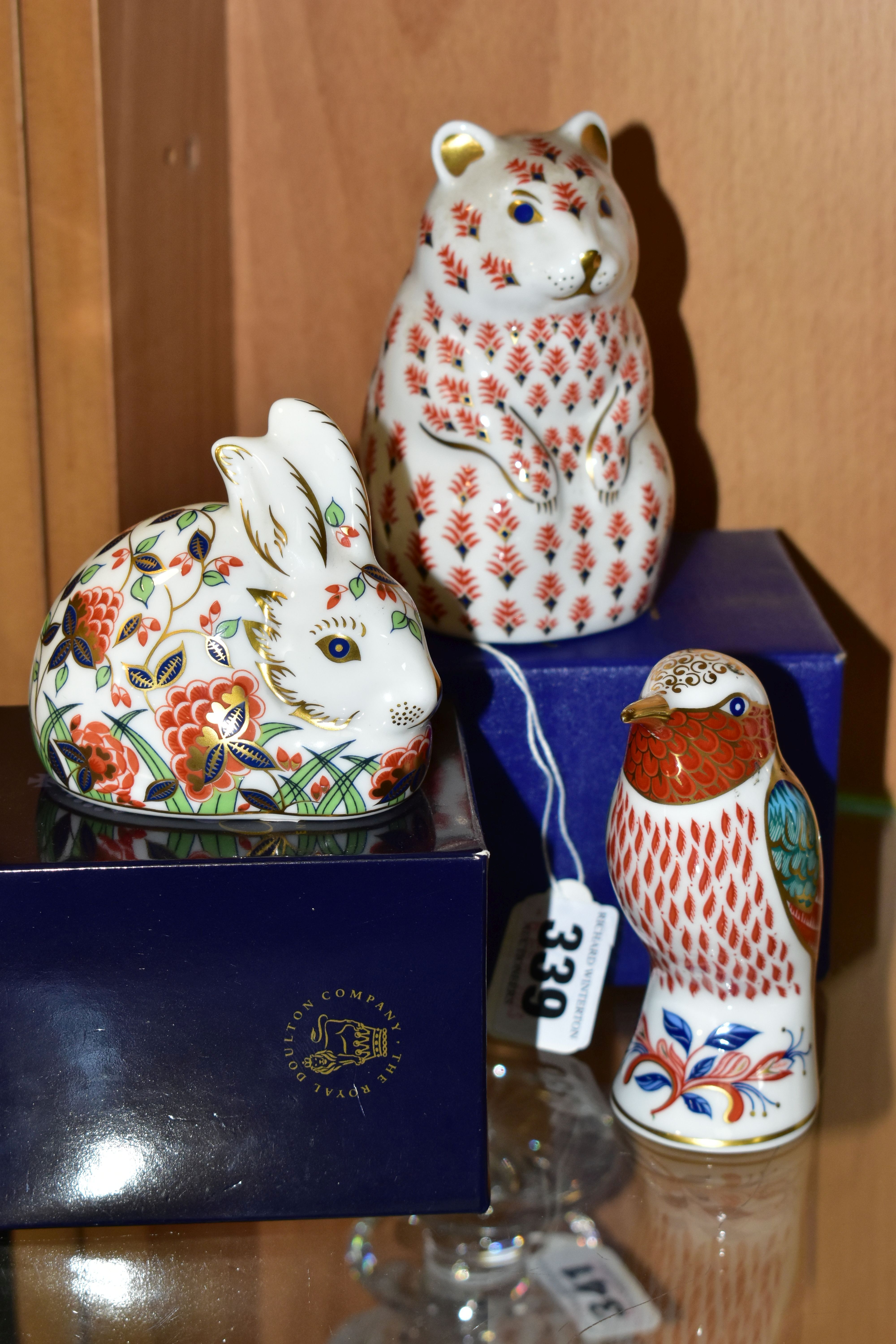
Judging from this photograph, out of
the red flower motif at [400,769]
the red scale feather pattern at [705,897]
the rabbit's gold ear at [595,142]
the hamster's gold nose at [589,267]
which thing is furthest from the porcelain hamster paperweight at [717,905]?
the rabbit's gold ear at [595,142]

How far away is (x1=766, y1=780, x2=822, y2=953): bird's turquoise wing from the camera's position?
70 cm

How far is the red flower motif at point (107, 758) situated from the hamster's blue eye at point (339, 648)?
0.10 m

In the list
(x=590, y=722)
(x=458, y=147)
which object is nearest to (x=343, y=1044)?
(x=590, y=722)

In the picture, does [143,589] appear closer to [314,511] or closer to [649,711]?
[314,511]

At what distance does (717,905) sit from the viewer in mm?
695

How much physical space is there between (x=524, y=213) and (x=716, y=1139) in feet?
1.65

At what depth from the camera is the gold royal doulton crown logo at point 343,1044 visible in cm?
65

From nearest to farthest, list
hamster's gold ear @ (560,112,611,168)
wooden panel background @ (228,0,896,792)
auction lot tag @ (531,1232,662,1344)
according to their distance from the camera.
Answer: auction lot tag @ (531,1232,662,1344) → hamster's gold ear @ (560,112,611,168) → wooden panel background @ (228,0,896,792)

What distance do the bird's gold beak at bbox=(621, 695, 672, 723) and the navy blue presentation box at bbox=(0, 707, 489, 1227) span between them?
0.09 meters

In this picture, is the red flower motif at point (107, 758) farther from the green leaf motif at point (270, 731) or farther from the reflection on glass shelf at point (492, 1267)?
the reflection on glass shelf at point (492, 1267)

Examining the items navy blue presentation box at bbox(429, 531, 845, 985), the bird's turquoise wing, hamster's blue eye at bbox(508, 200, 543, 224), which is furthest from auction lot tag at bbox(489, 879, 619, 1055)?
hamster's blue eye at bbox(508, 200, 543, 224)

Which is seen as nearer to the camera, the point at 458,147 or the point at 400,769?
the point at 400,769

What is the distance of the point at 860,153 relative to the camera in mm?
1014

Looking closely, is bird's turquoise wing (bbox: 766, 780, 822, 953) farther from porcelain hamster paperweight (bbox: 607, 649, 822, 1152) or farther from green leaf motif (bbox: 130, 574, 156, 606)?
green leaf motif (bbox: 130, 574, 156, 606)
